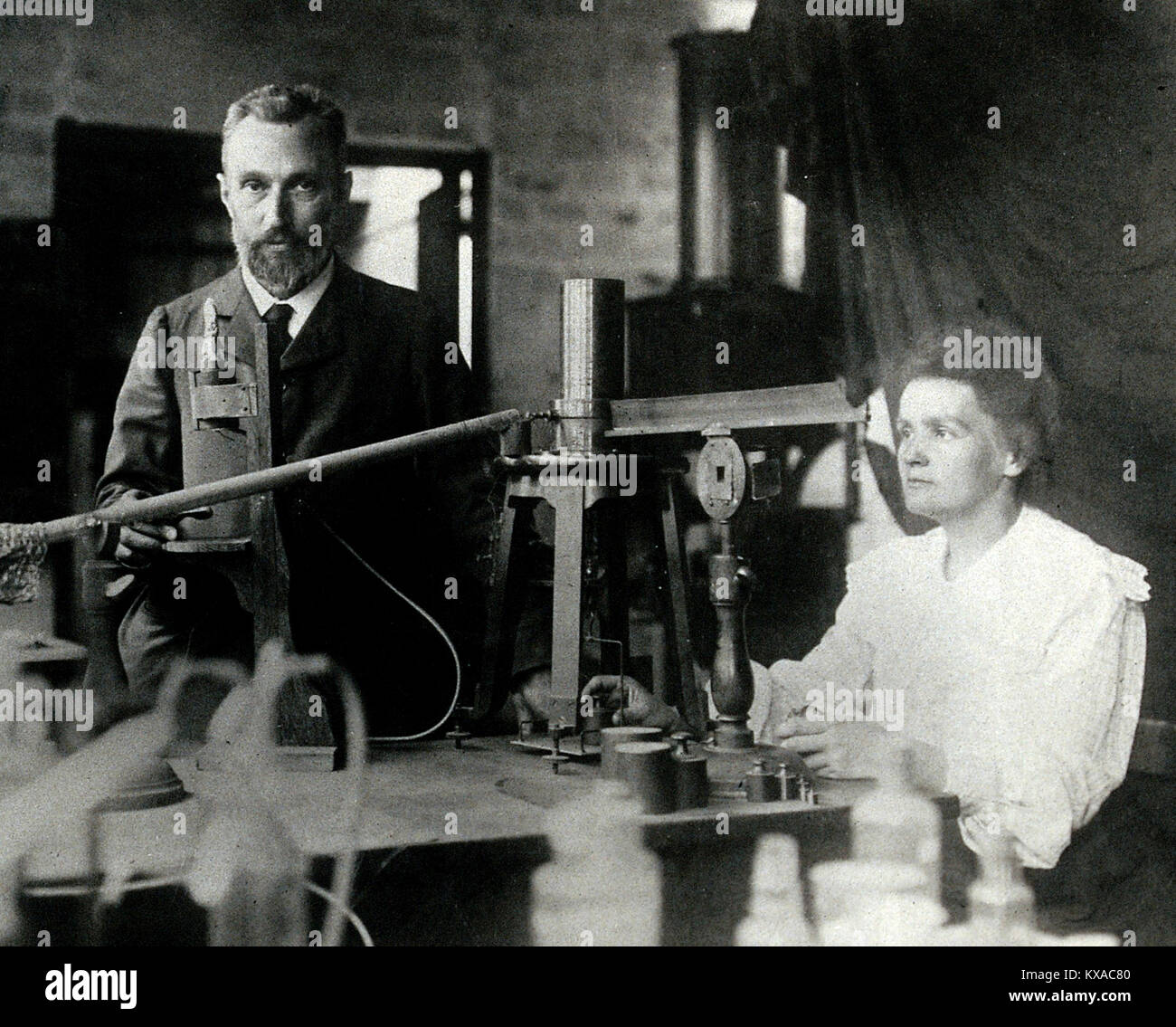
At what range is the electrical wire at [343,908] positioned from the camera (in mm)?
2172

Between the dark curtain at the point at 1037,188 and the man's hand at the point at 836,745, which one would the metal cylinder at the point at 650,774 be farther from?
the dark curtain at the point at 1037,188

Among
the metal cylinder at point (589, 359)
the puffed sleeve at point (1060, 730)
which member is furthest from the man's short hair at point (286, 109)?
the puffed sleeve at point (1060, 730)

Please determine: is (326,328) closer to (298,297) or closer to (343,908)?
(298,297)

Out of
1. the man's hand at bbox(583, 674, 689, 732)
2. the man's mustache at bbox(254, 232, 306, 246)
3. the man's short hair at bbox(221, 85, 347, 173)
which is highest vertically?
the man's short hair at bbox(221, 85, 347, 173)

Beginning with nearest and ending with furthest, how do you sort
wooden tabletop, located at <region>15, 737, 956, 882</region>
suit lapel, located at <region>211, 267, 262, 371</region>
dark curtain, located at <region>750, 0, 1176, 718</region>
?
wooden tabletop, located at <region>15, 737, 956, 882</region>
suit lapel, located at <region>211, 267, 262, 371</region>
dark curtain, located at <region>750, 0, 1176, 718</region>

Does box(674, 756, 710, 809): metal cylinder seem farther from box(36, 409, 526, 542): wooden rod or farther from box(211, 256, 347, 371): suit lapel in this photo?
box(211, 256, 347, 371): suit lapel

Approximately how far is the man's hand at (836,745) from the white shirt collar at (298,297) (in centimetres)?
117

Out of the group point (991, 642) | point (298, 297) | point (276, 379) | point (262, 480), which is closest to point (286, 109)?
point (298, 297)

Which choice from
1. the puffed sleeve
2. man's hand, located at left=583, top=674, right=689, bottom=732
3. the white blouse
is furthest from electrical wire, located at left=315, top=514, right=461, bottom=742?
the puffed sleeve

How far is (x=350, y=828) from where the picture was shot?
2.17 metres

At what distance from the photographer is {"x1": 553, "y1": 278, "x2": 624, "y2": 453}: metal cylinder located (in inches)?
98.5
